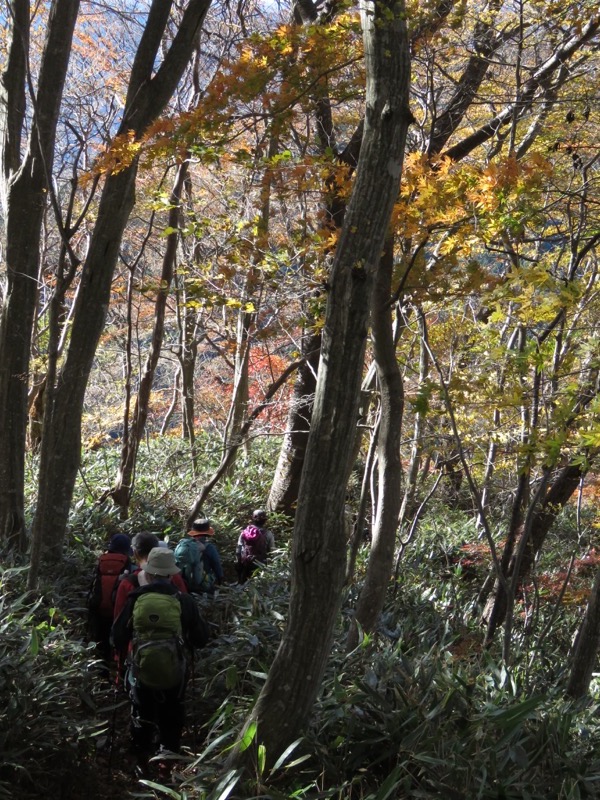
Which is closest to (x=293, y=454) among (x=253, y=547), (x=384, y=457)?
(x=253, y=547)

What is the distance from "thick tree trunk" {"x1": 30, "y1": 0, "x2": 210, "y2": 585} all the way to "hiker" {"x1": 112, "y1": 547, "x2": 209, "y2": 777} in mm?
3098

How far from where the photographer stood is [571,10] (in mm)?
7195

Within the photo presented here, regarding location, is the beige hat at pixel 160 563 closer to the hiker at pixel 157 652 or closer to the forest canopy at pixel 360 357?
the hiker at pixel 157 652

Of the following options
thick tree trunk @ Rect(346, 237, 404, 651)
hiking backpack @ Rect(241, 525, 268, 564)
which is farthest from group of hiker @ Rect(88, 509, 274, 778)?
hiking backpack @ Rect(241, 525, 268, 564)

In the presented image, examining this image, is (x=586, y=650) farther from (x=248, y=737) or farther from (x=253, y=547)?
(x=253, y=547)

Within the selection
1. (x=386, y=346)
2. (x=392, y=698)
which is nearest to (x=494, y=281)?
(x=386, y=346)

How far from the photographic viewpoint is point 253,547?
873cm

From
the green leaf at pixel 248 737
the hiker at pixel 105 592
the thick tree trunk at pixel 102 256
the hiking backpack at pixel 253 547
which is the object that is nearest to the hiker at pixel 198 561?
the hiking backpack at pixel 253 547

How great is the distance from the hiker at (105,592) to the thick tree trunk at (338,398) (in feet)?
7.92

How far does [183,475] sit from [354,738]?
852 cm

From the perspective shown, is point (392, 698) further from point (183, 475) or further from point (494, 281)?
point (183, 475)

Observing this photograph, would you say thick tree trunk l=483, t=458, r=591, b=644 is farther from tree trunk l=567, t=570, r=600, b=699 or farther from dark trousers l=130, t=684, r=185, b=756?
dark trousers l=130, t=684, r=185, b=756

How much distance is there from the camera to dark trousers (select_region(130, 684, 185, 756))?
4684 mm

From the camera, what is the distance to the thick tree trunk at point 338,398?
3725 mm
